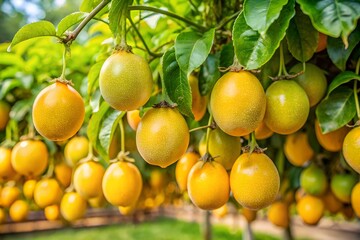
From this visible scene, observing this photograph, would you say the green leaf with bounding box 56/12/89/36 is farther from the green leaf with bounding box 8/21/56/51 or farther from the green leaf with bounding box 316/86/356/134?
the green leaf with bounding box 316/86/356/134

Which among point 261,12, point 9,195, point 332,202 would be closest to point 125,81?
point 261,12

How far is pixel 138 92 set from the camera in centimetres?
59

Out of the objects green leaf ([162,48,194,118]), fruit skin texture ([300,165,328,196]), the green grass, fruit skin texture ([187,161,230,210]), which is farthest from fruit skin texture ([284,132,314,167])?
the green grass

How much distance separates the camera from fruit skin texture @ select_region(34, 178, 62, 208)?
48.0 inches

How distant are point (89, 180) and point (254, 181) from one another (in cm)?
50

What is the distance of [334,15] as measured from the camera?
0.53m

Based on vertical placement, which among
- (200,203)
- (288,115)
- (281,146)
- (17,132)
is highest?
(288,115)

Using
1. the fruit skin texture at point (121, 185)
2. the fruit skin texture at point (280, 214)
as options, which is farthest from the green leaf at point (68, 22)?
the fruit skin texture at point (280, 214)

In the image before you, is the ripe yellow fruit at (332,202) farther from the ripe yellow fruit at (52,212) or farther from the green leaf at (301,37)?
the ripe yellow fruit at (52,212)

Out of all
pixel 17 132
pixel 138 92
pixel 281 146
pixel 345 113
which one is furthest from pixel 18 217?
pixel 345 113

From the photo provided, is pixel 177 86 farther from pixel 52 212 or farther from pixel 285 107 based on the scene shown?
pixel 52 212

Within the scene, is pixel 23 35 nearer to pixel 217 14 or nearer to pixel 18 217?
pixel 217 14

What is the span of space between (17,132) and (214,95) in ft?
3.00

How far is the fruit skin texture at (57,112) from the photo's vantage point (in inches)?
24.0
